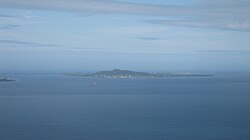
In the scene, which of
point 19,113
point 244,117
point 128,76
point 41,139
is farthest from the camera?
point 128,76

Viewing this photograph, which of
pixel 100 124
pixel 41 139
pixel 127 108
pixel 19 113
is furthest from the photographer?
pixel 127 108

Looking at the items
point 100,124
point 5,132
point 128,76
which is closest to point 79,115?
point 100,124

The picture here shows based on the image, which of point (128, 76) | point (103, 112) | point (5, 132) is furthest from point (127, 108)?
point (128, 76)

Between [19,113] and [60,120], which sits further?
[19,113]

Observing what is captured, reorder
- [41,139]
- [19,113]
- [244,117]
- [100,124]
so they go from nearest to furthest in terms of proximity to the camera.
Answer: [41,139], [100,124], [244,117], [19,113]

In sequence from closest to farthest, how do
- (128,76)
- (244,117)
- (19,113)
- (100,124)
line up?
(100,124) → (244,117) → (19,113) → (128,76)

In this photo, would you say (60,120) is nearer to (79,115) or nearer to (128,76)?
(79,115)

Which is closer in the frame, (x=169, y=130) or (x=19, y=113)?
(x=169, y=130)

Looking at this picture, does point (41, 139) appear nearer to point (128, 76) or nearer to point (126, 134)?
point (126, 134)
